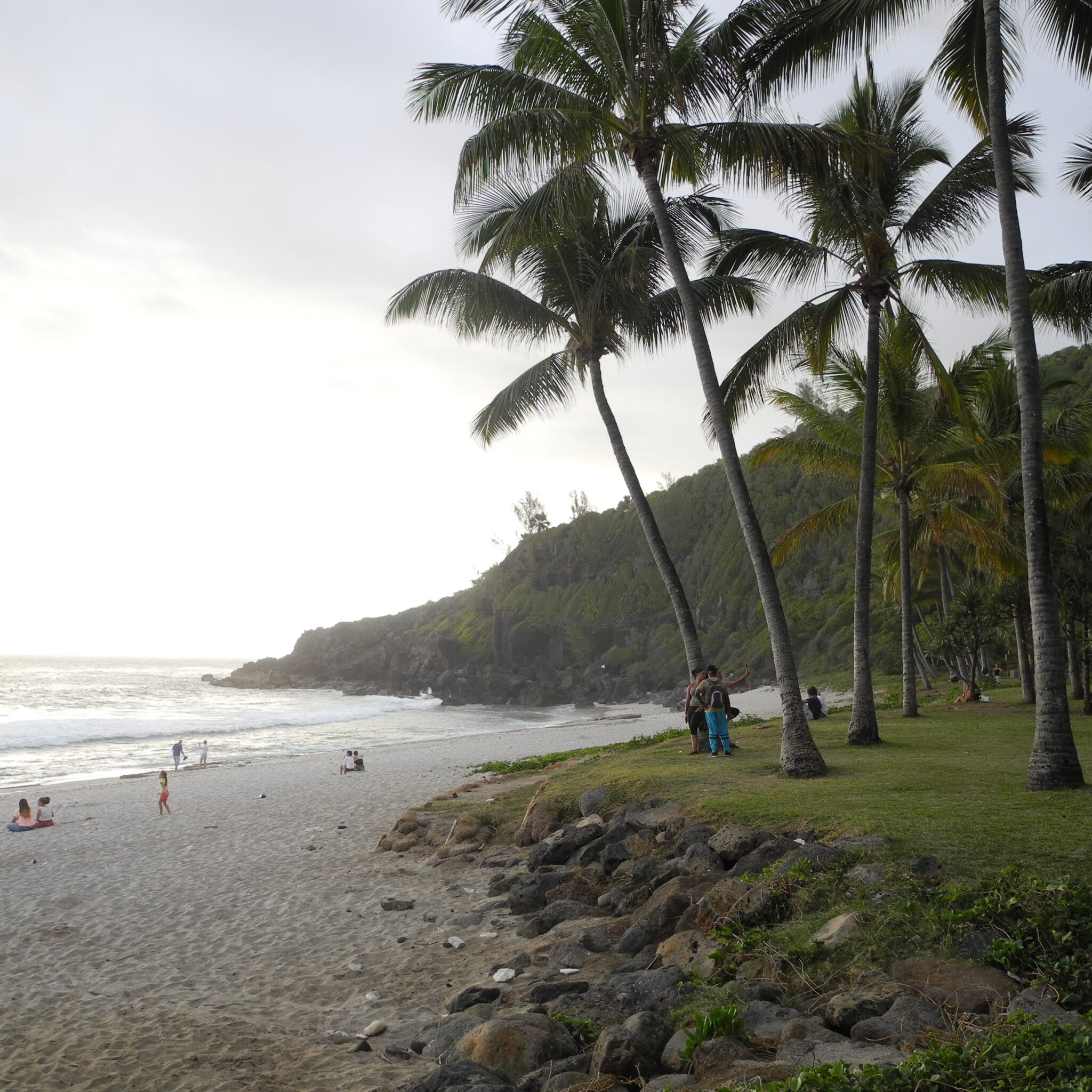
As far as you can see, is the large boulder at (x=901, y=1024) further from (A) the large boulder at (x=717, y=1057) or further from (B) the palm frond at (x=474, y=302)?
(B) the palm frond at (x=474, y=302)

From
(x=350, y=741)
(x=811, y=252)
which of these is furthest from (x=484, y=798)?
(x=350, y=741)

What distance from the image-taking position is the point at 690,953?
5.25 metres

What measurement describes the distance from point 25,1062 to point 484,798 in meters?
8.02

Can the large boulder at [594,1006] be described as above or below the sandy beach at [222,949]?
above

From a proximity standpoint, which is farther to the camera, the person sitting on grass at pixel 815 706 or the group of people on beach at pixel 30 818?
the person sitting on grass at pixel 815 706

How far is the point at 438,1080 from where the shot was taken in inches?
160

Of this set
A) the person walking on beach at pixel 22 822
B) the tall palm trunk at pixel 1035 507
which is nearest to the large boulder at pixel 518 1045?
the tall palm trunk at pixel 1035 507

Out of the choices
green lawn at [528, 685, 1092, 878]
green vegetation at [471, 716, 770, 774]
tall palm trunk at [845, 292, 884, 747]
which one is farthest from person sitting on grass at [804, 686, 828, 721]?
tall palm trunk at [845, 292, 884, 747]

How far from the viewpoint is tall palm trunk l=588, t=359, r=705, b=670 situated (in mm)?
12914

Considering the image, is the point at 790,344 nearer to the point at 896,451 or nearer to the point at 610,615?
the point at 896,451

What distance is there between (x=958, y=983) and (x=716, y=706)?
7.66 m

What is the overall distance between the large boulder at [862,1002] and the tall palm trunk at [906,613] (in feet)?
41.9

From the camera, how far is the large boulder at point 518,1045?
4.25m

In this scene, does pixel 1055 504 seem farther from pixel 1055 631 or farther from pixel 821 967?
pixel 821 967
